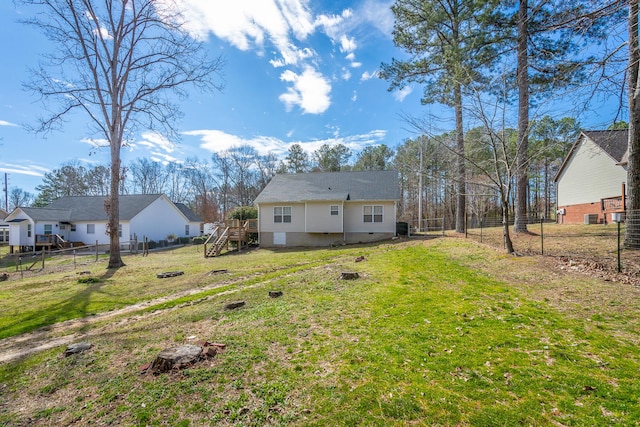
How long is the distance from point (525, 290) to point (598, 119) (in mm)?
5915

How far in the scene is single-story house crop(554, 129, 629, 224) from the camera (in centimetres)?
1666

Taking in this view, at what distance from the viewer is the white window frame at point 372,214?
19109 mm

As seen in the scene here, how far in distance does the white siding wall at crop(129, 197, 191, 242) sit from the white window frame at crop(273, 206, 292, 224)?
557 inches

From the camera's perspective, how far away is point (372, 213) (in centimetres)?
1927

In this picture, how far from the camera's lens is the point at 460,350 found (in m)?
3.73

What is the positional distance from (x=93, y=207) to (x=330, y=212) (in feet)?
82.2

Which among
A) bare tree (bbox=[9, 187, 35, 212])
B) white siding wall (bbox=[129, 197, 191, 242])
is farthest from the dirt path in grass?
bare tree (bbox=[9, 187, 35, 212])

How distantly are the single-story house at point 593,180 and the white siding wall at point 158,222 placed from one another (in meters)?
33.6

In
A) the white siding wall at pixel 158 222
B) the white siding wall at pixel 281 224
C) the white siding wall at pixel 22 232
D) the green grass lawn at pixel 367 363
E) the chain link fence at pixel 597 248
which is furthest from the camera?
the white siding wall at pixel 158 222

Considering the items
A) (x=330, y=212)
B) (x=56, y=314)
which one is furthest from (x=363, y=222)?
(x=56, y=314)

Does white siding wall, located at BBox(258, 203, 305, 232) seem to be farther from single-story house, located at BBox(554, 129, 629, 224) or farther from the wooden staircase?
single-story house, located at BBox(554, 129, 629, 224)

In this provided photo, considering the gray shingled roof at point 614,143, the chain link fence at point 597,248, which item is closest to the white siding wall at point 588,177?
the gray shingled roof at point 614,143

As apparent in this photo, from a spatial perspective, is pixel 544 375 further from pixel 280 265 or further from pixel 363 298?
pixel 280 265

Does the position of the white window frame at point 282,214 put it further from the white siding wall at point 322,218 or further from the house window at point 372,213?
the house window at point 372,213
